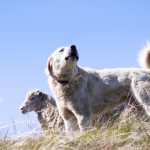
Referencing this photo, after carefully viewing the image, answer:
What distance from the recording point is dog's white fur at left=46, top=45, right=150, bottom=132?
1018cm

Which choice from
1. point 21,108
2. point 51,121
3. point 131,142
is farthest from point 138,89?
point 131,142

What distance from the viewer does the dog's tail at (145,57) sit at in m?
11.7

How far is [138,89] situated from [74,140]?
17.4 ft

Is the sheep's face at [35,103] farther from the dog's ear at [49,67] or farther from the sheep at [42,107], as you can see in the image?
the dog's ear at [49,67]

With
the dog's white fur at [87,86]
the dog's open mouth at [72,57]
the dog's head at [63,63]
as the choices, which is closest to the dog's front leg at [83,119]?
the dog's white fur at [87,86]

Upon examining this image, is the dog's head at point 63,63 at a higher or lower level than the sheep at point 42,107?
higher

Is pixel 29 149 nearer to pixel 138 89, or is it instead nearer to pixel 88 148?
pixel 88 148

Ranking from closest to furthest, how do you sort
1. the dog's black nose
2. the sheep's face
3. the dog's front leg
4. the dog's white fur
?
the dog's front leg → the dog's black nose → the dog's white fur → the sheep's face

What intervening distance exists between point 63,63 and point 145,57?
2.26 meters

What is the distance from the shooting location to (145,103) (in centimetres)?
1052

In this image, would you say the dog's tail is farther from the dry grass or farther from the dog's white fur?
the dry grass

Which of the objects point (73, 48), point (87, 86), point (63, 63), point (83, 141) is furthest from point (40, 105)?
point (83, 141)

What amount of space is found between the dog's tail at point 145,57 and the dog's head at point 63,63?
6.63 ft

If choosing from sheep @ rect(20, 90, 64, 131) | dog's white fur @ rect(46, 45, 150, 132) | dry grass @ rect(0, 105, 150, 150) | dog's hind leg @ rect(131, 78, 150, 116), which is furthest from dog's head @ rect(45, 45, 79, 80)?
dry grass @ rect(0, 105, 150, 150)
